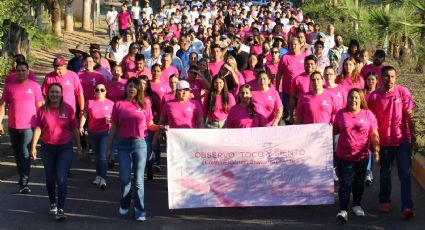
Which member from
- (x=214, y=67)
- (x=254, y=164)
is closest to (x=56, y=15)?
(x=214, y=67)

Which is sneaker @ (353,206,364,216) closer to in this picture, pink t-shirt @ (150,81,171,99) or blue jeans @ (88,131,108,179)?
blue jeans @ (88,131,108,179)

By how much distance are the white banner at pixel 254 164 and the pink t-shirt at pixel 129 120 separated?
1.48 feet

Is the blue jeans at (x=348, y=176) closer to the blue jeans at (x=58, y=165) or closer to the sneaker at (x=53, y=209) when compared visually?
the blue jeans at (x=58, y=165)

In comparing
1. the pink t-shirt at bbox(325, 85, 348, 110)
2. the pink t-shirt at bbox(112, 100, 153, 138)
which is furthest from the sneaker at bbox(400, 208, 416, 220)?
the pink t-shirt at bbox(112, 100, 153, 138)

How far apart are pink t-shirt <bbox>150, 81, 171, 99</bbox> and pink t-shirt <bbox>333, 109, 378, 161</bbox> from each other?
3.45m

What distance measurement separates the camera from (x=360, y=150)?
28.3 feet

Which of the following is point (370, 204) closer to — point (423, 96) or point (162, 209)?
point (162, 209)

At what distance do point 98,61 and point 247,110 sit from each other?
3850 mm

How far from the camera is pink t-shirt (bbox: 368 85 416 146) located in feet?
29.1

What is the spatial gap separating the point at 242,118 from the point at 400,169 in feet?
6.55

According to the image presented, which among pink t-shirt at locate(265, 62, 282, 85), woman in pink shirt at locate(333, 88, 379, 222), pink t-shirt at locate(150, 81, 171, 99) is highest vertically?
pink t-shirt at locate(265, 62, 282, 85)

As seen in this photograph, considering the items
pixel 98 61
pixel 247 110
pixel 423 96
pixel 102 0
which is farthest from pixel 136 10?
pixel 102 0

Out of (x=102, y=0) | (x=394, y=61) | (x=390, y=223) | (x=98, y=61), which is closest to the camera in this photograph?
(x=390, y=223)

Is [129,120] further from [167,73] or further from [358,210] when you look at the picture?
[167,73]
